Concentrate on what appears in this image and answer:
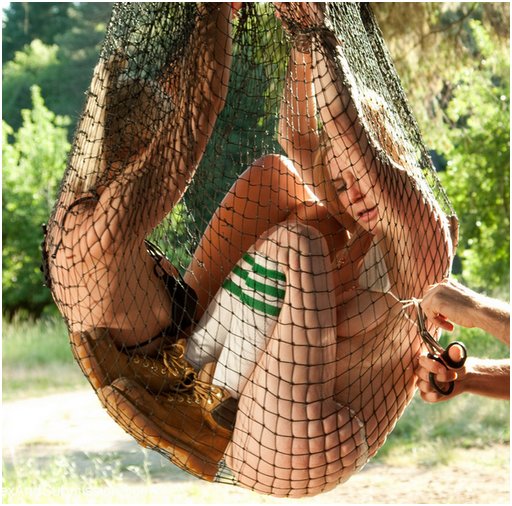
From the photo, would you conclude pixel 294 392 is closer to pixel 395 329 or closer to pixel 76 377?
pixel 395 329

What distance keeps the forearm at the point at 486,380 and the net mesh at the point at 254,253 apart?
105mm

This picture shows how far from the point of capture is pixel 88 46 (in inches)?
499

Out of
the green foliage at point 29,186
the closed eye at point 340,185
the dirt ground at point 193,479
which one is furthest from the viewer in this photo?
the green foliage at point 29,186

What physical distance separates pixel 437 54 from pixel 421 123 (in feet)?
1.07

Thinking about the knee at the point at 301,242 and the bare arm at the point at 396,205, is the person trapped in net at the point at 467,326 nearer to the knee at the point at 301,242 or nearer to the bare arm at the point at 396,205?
the bare arm at the point at 396,205

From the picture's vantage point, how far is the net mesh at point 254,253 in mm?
1513

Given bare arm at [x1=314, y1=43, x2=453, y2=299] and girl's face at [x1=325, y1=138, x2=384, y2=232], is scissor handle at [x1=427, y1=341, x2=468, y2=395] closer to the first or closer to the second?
bare arm at [x1=314, y1=43, x2=453, y2=299]

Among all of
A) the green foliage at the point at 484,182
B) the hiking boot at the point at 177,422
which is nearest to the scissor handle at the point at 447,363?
the hiking boot at the point at 177,422

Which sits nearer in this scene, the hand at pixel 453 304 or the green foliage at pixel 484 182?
the hand at pixel 453 304

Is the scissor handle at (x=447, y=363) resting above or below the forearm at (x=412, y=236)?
below

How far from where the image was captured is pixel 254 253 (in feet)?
5.22

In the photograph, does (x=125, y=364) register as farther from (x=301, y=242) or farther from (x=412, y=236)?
(x=412, y=236)

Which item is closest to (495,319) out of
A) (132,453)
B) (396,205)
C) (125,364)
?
(396,205)

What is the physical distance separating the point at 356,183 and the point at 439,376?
0.36 meters
